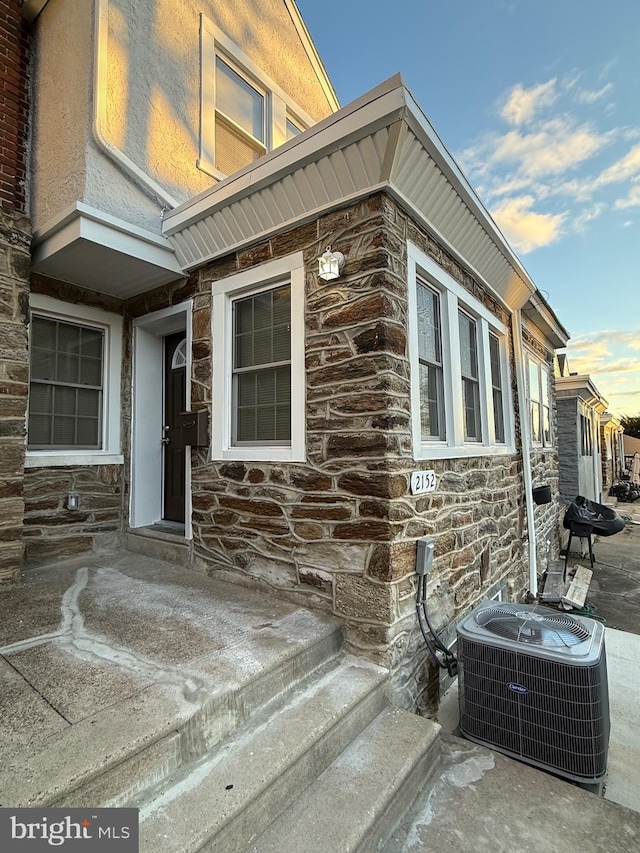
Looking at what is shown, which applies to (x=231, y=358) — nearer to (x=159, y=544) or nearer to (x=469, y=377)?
(x=159, y=544)

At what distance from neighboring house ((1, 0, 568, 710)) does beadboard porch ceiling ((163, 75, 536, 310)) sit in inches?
0.7

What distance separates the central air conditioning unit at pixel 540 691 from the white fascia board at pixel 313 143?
315 centimetres

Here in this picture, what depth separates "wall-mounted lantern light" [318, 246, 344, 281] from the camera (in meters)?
2.71

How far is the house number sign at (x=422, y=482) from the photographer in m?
2.70

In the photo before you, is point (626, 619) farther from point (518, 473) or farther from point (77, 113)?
point (77, 113)

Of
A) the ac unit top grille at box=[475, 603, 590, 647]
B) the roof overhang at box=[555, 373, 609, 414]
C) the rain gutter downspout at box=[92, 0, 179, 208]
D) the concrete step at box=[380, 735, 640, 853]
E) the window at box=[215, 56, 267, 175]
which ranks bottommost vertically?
the concrete step at box=[380, 735, 640, 853]

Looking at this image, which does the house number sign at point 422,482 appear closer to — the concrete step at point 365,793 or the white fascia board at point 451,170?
the concrete step at point 365,793

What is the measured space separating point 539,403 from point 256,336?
568cm

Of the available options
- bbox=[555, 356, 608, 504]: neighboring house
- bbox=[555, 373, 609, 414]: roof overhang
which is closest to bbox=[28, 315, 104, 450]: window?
bbox=[555, 356, 608, 504]: neighboring house

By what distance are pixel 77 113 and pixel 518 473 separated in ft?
19.0

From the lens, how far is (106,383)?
421cm

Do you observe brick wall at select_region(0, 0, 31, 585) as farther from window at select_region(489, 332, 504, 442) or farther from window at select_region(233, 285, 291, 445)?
window at select_region(489, 332, 504, 442)

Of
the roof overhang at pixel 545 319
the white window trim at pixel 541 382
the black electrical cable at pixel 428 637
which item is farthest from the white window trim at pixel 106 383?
the white window trim at pixel 541 382

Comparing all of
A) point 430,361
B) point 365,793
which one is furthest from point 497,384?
point 365,793
